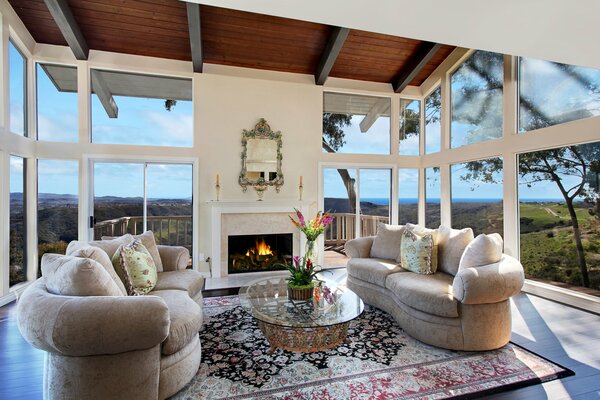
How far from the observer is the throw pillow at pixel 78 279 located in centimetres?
193

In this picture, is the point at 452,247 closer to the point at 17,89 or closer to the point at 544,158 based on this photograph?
the point at 544,158

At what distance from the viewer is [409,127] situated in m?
6.60

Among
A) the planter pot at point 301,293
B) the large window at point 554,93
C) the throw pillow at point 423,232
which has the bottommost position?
the planter pot at point 301,293

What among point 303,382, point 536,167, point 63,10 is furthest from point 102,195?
point 536,167

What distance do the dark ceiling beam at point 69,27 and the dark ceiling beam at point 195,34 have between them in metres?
1.54

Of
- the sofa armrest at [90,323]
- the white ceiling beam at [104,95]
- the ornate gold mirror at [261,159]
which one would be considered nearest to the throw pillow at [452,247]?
the sofa armrest at [90,323]

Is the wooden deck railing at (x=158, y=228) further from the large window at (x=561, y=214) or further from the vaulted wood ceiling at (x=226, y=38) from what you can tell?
the large window at (x=561, y=214)

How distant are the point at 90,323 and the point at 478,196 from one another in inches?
222

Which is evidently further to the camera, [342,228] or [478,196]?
[342,228]

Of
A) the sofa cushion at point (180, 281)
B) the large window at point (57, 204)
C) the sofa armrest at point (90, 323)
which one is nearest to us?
the sofa armrest at point (90, 323)

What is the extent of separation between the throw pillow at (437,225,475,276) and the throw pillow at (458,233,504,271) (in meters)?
0.38

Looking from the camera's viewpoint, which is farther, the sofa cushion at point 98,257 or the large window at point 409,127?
the large window at point 409,127

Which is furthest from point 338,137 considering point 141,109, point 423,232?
point 141,109

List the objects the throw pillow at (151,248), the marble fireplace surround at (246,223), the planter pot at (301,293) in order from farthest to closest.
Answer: the marble fireplace surround at (246,223) → the throw pillow at (151,248) → the planter pot at (301,293)
